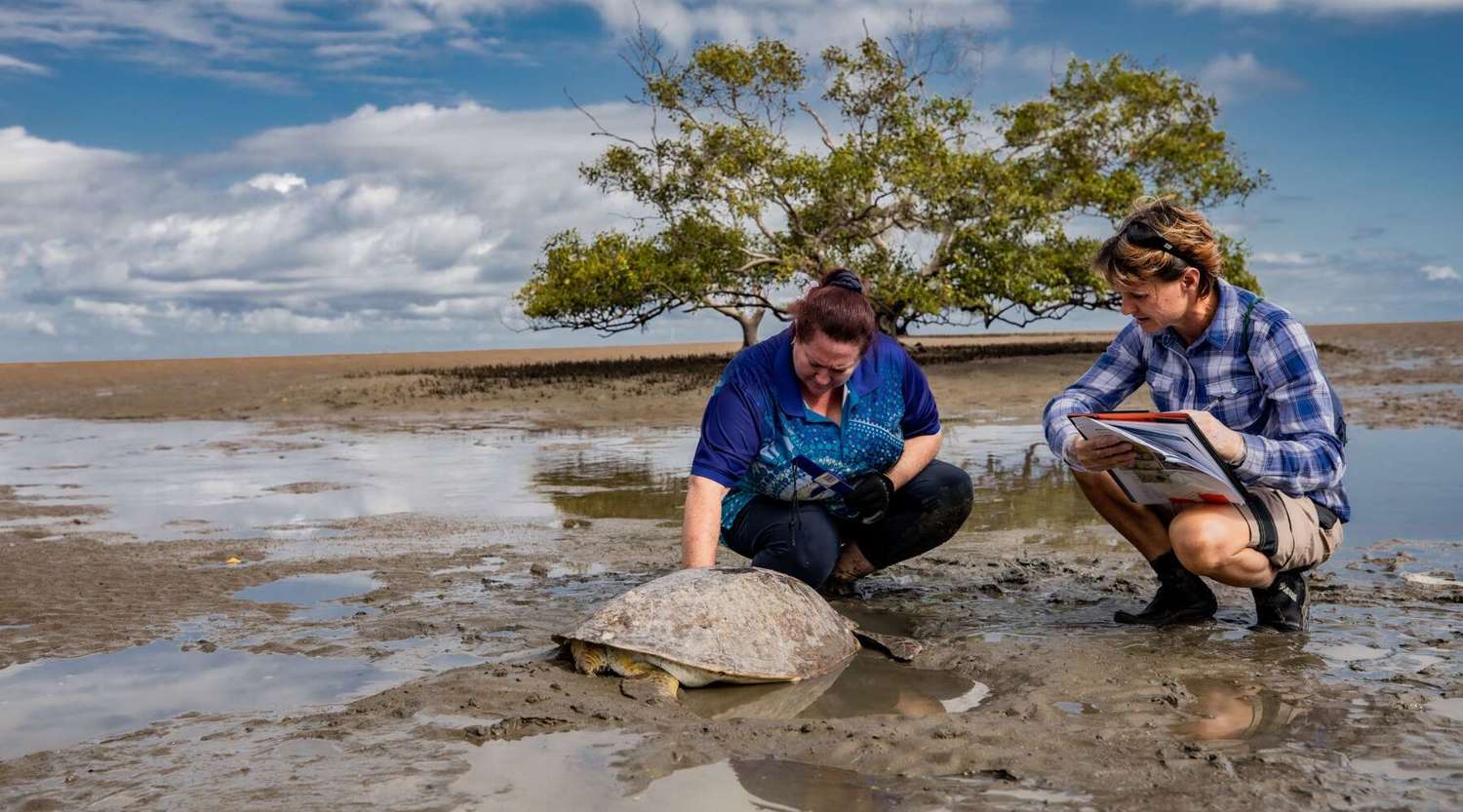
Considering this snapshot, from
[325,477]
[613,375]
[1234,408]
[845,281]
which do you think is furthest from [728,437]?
[613,375]

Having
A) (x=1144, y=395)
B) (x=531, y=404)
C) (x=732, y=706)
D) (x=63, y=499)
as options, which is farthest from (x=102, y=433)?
(x=732, y=706)

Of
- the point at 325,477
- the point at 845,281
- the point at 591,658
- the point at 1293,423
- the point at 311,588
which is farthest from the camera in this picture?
the point at 325,477

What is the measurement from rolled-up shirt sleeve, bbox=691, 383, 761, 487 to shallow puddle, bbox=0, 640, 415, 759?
145 cm

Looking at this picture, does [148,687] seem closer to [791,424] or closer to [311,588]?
[311,588]

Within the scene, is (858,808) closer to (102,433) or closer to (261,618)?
(261,618)

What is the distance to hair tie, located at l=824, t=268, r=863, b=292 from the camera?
471cm

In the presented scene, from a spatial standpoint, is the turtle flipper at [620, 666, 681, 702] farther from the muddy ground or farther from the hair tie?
the hair tie

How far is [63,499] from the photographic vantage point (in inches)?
395

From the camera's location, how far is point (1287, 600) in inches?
188

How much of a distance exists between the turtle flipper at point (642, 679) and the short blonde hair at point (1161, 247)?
2.26 meters

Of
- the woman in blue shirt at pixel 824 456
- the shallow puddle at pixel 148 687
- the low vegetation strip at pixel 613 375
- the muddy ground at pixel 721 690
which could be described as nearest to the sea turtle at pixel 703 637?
the muddy ground at pixel 721 690

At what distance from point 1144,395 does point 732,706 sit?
13.1 meters

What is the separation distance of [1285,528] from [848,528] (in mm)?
1945

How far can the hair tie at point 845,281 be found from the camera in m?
4.71
